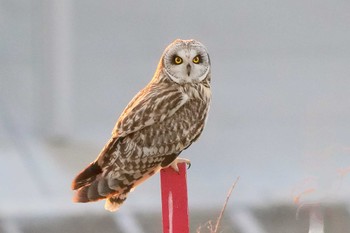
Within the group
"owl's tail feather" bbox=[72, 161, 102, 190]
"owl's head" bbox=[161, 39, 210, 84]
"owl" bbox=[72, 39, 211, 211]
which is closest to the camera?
"owl's tail feather" bbox=[72, 161, 102, 190]

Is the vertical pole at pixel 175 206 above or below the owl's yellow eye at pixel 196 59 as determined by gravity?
below

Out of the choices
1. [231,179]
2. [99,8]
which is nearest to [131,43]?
[99,8]

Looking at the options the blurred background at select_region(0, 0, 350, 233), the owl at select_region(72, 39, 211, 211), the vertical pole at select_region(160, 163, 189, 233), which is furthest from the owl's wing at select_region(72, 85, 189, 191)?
the blurred background at select_region(0, 0, 350, 233)

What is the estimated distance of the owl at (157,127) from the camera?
4.52 m

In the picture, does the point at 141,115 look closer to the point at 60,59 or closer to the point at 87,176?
the point at 87,176

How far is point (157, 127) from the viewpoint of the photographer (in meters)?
4.66

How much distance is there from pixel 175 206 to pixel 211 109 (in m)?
6.99

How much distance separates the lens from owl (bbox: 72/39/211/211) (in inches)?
178

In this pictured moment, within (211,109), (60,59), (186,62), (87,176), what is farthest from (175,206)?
(211,109)

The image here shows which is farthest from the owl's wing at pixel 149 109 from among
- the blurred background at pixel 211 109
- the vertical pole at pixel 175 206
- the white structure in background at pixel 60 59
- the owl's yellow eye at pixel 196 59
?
the white structure in background at pixel 60 59

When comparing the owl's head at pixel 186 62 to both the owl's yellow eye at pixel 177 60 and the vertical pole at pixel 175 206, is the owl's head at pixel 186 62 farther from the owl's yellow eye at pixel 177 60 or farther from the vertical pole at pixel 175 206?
the vertical pole at pixel 175 206

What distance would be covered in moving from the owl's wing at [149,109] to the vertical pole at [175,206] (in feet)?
1.71

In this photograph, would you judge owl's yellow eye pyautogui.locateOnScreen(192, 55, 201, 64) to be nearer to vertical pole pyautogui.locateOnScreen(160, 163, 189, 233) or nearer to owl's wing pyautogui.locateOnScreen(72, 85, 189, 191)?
owl's wing pyautogui.locateOnScreen(72, 85, 189, 191)

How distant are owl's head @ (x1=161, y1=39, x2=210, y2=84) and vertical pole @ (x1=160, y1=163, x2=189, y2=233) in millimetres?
692
